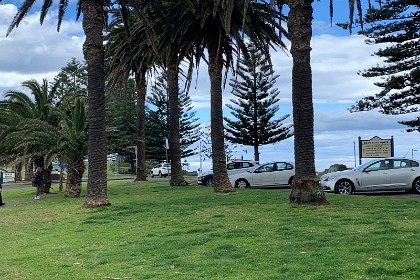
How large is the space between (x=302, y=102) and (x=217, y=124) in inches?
278

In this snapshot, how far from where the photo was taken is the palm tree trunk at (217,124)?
2020 centimetres

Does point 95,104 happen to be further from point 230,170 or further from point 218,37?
point 230,170

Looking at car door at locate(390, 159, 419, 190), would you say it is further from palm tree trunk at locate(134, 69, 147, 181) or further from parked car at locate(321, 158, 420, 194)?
palm tree trunk at locate(134, 69, 147, 181)

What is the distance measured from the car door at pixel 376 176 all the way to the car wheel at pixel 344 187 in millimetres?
363

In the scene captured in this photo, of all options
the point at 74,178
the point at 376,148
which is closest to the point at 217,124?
the point at 74,178

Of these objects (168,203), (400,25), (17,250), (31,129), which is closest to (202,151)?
(400,25)

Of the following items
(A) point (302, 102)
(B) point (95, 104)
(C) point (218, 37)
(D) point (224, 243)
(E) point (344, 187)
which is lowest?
(D) point (224, 243)

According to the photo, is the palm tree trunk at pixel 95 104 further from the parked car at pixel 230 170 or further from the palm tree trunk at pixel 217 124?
the parked car at pixel 230 170

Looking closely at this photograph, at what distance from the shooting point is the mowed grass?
21.5 feet

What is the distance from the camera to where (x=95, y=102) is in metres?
16.7

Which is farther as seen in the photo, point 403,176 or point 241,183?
point 241,183

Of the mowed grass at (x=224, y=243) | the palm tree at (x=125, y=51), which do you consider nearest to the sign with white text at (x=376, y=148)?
A: the palm tree at (x=125, y=51)

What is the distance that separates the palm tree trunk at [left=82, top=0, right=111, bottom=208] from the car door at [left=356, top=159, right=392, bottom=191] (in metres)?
9.56

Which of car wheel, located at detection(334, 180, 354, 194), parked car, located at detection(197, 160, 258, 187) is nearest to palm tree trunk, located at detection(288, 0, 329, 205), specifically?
car wheel, located at detection(334, 180, 354, 194)
